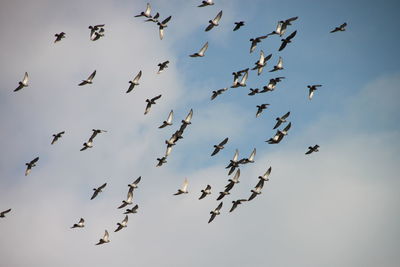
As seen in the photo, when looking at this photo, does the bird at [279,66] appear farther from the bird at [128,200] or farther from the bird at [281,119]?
the bird at [128,200]

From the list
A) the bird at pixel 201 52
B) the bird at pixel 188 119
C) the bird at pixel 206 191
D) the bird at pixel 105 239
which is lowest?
the bird at pixel 105 239

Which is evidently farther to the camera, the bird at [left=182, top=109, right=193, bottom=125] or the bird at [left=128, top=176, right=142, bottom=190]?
the bird at [left=128, top=176, right=142, bottom=190]

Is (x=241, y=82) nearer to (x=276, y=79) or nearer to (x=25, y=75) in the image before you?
(x=276, y=79)

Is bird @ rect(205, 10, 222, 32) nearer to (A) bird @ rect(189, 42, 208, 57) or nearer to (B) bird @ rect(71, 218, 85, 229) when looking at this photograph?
(A) bird @ rect(189, 42, 208, 57)

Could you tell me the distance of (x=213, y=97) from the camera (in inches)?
4087

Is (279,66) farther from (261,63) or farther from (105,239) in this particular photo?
(105,239)

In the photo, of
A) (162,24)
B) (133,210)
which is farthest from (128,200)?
(162,24)

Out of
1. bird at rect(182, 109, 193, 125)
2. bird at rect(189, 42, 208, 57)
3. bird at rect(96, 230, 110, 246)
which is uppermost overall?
bird at rect(189, 42, 208, 57)

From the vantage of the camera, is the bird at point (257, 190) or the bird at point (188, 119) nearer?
the bird at point (188, 119)

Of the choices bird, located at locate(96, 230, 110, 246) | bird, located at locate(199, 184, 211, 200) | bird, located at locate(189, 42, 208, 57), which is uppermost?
bird, located at locate(189, 42, 208, 57)

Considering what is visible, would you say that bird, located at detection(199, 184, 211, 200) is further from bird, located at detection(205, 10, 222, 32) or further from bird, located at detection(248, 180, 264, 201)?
bird, located at detection(205, 10, 222, 32)

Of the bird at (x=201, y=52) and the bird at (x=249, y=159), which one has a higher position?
the bird at (x=201, y=52)

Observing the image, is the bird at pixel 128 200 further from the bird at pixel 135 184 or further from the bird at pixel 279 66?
the bird at pixel 279 66

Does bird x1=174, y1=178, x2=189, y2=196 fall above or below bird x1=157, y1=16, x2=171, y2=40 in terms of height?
below
